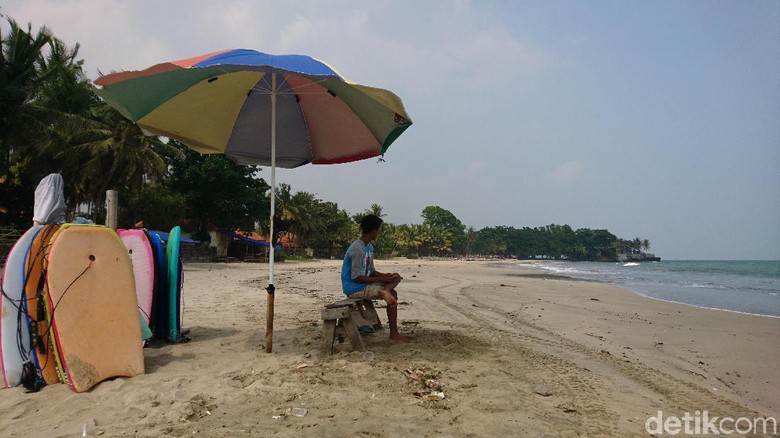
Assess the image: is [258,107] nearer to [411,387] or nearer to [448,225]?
[411,387]

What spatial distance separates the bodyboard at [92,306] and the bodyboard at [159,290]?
43.0 inches

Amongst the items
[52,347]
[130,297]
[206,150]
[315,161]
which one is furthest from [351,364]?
[206,150]

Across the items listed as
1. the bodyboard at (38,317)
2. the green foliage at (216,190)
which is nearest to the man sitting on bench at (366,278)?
the bodyboard at (38,317)

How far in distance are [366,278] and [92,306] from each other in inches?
102

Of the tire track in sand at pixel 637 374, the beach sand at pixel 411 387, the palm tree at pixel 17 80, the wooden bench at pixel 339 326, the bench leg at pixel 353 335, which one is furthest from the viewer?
the palm tree at pixel 17 80

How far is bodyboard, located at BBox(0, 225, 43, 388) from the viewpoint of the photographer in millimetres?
3422

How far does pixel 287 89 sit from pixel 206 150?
151 centimetres

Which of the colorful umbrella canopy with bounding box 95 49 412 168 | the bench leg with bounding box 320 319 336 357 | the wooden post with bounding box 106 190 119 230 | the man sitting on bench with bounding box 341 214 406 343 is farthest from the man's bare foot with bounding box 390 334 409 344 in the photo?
the wooden post with bounding box 106 190 119 230

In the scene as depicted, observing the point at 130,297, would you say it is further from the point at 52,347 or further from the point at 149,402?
the point at 149,402

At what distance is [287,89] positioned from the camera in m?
4.86

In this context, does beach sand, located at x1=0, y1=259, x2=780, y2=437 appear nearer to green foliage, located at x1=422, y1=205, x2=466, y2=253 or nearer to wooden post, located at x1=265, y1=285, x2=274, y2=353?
wooden post, located at x1=265, y1=285, x2=274, y2=353

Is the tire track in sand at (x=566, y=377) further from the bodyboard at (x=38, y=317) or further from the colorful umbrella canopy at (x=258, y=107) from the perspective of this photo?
the bodyboard at (x=38, y=317)

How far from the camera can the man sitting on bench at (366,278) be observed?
15.9 ft

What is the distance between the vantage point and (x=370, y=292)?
→ 4.82m
